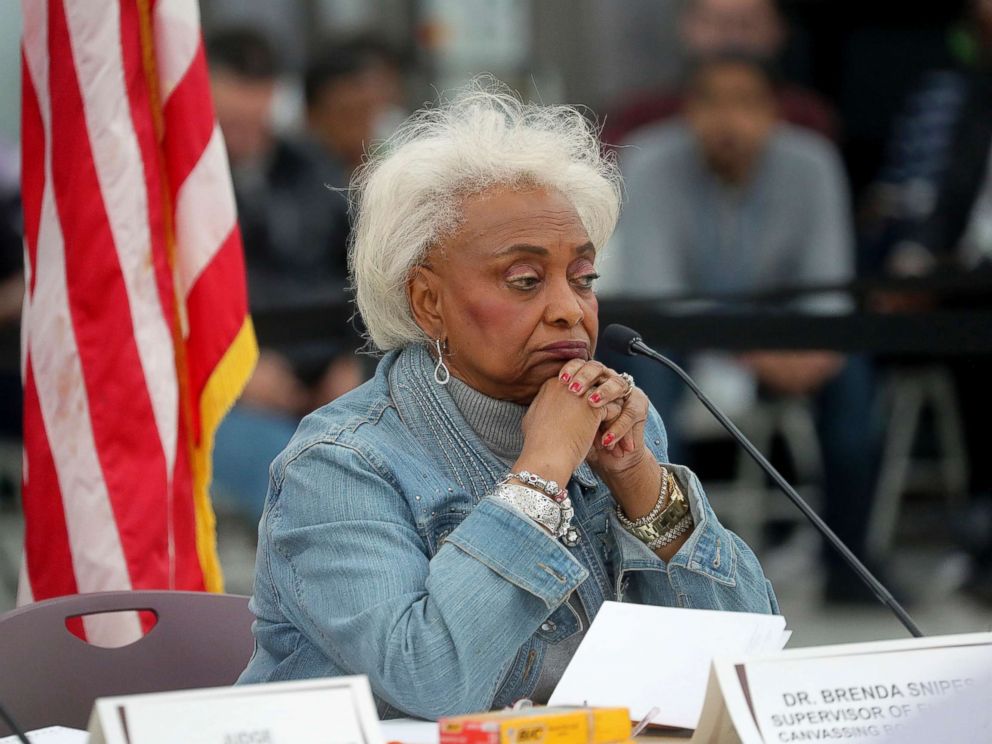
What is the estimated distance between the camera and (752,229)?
649cm

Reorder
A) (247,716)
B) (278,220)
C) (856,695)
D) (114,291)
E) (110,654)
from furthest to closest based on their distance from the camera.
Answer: (278,220) → (114,291) → (110,654) → (856,695) → (247,716)

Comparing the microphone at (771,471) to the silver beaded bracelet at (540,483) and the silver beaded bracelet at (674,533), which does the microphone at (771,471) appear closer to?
the silver beaded bracelet at (674,533)

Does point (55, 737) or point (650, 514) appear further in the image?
point (650, 514)

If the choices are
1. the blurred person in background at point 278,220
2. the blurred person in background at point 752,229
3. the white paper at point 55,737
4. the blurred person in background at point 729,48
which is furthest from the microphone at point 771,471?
the blurred person in background at point 729,48

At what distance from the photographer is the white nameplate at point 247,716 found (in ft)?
5.10

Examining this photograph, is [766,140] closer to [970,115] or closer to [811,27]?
[970,115]

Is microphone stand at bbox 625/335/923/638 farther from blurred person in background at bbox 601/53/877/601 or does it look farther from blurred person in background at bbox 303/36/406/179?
blurred person in background at bbox 303/36/406/179

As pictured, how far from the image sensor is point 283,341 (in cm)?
494

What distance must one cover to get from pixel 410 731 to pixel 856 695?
1.95 ft

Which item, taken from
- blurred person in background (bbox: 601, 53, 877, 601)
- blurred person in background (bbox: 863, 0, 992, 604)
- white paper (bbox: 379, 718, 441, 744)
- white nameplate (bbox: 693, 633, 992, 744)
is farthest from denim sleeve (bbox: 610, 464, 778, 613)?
blurred person in background (bbox: 601, 53, 877, 601)

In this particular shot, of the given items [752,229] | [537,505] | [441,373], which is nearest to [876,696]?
[537,505]

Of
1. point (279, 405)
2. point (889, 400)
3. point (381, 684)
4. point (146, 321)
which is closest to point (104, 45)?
point (146, 321)

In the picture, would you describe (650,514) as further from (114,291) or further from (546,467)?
(114,291)

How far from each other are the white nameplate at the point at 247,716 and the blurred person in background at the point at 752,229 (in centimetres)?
483
